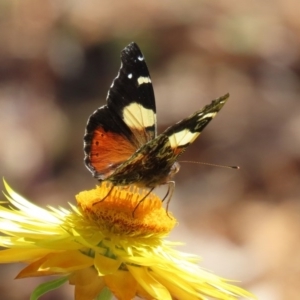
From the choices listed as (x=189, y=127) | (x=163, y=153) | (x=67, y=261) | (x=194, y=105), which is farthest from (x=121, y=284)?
(x=194, y=105)

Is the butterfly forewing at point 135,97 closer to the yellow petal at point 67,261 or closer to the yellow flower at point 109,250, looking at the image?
the yellow flower at point 109,250


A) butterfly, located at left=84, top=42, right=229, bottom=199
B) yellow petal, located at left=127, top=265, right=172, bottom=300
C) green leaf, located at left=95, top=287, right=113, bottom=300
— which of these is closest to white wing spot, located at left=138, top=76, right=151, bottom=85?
butterfly, located at left=84, top=42, right=229, bottom=199

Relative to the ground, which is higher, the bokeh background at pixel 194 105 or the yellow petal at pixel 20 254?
the bokeh background at pixel 194 105

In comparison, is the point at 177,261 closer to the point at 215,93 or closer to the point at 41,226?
the point at 41,226

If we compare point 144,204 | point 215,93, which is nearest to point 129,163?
point 144,204

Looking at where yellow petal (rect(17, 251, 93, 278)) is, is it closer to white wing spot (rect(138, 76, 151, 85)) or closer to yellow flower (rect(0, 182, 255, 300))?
yellow flower (rect(0, 182, 255, 300))

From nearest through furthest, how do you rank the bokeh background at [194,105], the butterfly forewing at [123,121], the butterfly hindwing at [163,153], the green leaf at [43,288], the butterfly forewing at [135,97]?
1. the green leaf at [43,288]
2. the butterfly hindwing at [163,153]
3. the butterfly forewing at [123,121]
4. the butterfly forewing at [135,97]
5. the bokeh background at [194,105]

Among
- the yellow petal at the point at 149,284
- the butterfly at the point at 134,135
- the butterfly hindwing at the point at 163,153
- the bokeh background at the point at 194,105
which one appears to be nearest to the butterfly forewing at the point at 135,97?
the butterfly at the point at 134,135
